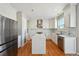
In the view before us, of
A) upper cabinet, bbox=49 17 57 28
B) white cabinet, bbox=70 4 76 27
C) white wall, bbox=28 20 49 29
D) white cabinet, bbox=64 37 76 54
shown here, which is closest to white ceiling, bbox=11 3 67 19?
white cabinet, bbox=70 4 76 27

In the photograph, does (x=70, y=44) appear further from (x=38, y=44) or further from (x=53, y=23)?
(x=53, y=23)

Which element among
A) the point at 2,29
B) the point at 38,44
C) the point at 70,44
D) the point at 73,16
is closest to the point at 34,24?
the point at 73,16

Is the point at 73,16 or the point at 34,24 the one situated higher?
the point at 73,16

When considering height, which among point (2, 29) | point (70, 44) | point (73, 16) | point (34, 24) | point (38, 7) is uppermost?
point (38, 7)

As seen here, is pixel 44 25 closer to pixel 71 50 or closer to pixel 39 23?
pixel 39 23

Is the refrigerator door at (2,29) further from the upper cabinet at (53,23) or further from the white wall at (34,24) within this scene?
the white wall at (34,24)

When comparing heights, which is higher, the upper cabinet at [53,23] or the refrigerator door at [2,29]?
the upper cabinet at [53,23]

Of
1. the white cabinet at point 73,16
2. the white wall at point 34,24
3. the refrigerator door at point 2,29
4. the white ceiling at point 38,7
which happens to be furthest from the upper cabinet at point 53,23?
the refrigerator door at point 2,29

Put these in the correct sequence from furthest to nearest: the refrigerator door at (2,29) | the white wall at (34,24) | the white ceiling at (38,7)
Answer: the white wall at (34,24), the white ceiling at (38,7), the refrigerator door at (2,29)

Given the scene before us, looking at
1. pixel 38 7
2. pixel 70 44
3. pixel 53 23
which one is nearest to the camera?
pixel 70 44

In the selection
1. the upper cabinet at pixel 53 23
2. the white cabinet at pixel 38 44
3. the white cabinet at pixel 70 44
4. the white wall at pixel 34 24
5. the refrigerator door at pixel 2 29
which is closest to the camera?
the refrigerator door at pixel 2 29

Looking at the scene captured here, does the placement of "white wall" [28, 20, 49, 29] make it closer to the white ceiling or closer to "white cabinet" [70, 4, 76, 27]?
the white ceiling

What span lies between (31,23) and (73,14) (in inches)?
343

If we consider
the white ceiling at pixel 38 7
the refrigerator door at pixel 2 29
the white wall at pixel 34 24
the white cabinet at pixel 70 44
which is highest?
the white ceiling at pixel 38 7
